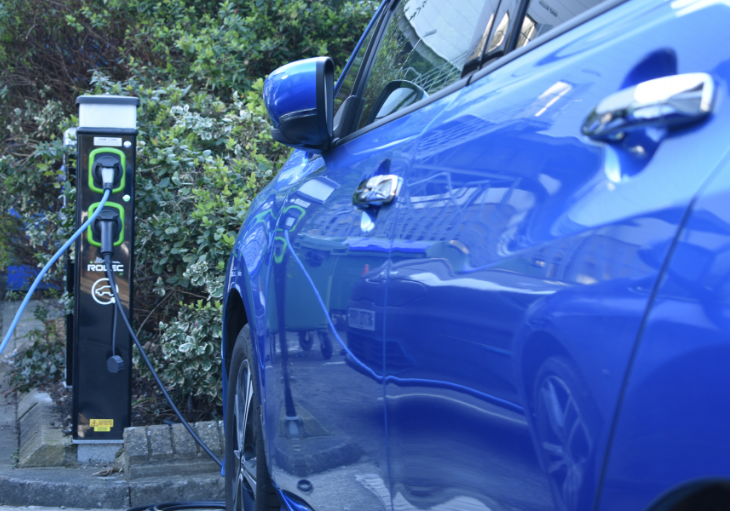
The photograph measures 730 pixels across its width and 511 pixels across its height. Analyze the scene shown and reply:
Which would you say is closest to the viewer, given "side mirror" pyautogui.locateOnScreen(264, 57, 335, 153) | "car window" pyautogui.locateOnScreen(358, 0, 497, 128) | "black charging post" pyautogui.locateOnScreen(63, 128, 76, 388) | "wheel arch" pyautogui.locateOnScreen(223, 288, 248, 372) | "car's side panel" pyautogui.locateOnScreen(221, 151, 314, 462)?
"car window" pyautogui.locateOnScreen(358, 0, 497, 128)

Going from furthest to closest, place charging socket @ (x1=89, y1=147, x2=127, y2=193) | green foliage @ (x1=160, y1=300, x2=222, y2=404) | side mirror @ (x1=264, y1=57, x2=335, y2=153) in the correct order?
green foliage @ (x1=160, y1=300, x2=222, y2=404), charging socket @ (x1=89, y1=147, x2=127, y2=193), side mirror @ (x1=264, y1=57, x2=335, y2=153)

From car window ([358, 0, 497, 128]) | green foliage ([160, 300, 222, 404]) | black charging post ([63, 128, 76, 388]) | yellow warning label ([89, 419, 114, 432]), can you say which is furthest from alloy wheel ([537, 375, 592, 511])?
black charging post ([63, 128, 76, 388])

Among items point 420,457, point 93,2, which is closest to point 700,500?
point 420,457

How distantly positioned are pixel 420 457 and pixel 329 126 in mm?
1098

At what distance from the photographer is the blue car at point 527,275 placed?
27.0 inches

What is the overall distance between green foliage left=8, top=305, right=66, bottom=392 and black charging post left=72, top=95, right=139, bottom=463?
2035 mm

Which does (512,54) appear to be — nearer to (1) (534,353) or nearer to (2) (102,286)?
(1) (534,353)

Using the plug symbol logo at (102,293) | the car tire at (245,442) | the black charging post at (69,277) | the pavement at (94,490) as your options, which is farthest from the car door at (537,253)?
the black charging post at (69,277)

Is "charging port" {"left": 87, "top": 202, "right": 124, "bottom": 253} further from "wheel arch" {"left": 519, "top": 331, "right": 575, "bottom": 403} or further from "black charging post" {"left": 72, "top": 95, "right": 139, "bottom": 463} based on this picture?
"wheel arch" {"left": 519, "top": 331, "right": 575, "bottom": 403}

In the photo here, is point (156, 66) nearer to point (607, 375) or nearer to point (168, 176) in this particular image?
point (168, 176)

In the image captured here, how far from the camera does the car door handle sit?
2.40ft

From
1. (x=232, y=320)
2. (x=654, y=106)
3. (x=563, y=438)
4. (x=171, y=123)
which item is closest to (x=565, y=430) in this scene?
(x=563, y=438)

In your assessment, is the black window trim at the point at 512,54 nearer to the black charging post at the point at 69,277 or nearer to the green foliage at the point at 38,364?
the black charging post at the point at 69,277

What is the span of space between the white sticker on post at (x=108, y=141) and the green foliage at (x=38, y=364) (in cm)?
264
